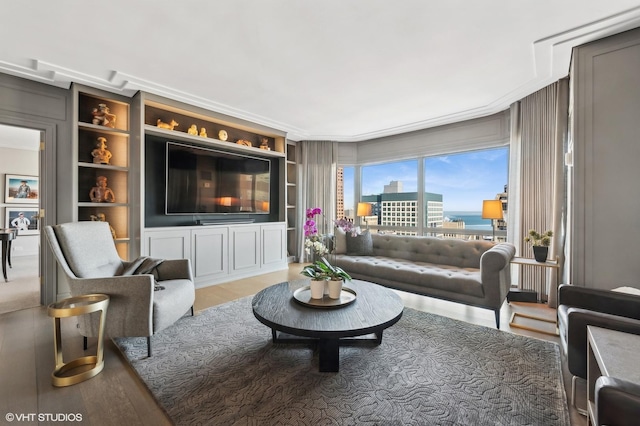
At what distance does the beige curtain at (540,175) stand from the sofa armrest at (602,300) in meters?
1.18

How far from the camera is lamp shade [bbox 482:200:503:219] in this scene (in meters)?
3.37

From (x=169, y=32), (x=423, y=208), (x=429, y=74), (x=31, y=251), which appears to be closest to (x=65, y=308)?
(x=169, y=32)

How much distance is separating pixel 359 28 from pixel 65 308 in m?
2.92

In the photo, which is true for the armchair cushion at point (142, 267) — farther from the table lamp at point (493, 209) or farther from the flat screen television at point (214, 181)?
the table lamp at point (493, 209)

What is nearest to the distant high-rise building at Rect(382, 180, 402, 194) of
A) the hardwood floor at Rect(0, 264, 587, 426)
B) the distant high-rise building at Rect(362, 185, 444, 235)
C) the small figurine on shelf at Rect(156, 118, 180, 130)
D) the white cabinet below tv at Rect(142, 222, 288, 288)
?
the distant high-rise building at Rect(362, 185, 444, 235)

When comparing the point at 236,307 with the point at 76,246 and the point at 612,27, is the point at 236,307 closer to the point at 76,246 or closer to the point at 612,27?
the point at 76,246

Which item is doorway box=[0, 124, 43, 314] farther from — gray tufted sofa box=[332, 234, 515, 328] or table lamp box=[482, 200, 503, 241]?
table lamp box=[482, 200, 503, 241]

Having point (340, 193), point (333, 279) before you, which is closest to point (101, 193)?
point (333, 279)

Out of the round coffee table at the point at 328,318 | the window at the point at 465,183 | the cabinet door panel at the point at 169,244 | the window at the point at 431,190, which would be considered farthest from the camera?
the window at the point at 431,190

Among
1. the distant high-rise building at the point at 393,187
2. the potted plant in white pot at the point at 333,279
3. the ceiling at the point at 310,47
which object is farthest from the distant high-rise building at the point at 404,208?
the potted plant in white pot at the point at 333,279

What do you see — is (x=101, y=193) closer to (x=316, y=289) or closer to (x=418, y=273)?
(x=316, y=289)

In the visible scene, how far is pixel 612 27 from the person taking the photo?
2.16m

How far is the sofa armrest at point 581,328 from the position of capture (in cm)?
148

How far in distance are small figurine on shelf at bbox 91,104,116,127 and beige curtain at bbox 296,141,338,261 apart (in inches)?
127
